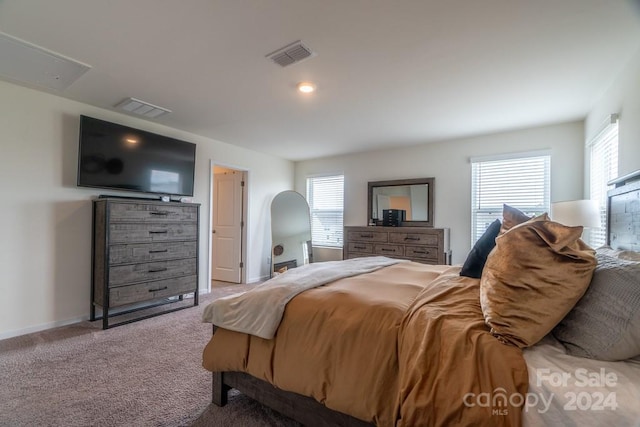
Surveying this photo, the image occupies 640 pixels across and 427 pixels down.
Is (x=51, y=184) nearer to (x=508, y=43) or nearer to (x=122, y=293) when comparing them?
(x=122, y=293)

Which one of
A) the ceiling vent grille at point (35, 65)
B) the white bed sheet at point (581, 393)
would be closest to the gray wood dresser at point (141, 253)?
the ceiling vent grille at point (35, 65)

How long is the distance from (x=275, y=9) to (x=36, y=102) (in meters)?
2.84

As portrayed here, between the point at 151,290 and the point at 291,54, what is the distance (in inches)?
116

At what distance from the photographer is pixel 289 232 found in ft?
17.8

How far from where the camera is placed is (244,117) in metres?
3.55

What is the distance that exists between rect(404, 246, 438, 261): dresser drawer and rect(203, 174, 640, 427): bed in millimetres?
2504

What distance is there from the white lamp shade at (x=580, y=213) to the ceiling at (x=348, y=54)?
1.09 meters

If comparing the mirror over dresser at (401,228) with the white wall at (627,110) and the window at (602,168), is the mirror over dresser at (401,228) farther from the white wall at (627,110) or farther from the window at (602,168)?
the white wall at (627,110)

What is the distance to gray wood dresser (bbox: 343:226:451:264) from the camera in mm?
4062

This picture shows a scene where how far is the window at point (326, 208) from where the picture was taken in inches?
220

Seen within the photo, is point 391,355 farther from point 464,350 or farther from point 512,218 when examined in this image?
point 512,218

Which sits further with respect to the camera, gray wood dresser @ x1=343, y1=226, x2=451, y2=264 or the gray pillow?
gray wood dresser @ x1=343, y1=226, x2=451, y2=264

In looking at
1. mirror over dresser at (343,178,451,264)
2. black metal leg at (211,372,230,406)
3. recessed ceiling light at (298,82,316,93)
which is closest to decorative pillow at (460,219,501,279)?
black metal leg at (211,372,230,406)

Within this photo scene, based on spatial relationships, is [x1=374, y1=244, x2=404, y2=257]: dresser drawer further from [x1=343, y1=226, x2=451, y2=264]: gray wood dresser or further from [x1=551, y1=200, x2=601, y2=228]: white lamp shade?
[x1=551, y1=200, x2=601, y2=228]: white lamp shade
